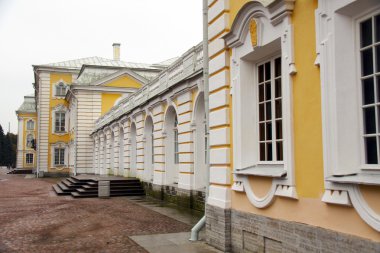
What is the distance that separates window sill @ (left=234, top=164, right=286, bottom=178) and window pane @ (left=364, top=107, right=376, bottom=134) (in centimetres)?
154

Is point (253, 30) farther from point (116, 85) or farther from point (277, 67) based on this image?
point (116, 85)

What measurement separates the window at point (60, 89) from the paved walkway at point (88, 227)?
29431 millimetres

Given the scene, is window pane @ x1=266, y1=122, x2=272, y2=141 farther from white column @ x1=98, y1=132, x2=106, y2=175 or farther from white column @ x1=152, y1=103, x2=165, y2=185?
white column @ x1=98, y1=132, x2=106, y2=175

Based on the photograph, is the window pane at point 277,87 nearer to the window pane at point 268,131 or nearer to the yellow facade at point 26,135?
the window pane at point 268,131

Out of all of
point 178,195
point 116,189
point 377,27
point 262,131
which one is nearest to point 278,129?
point 262,131

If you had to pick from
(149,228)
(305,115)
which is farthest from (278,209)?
(149,228)

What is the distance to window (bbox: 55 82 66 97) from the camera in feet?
148

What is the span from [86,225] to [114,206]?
14.5ft

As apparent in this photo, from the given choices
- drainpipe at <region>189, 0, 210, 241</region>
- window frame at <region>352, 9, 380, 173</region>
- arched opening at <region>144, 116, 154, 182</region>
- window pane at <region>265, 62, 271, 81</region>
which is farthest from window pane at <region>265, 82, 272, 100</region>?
arched opening at <region>144, 116, 154, 182</region>

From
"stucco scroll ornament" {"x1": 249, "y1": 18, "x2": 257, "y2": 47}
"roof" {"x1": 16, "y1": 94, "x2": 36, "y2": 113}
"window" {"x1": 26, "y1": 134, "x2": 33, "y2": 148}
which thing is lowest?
"stucco scroll ornament" {"x1": 249, "y1": 18, "x2": 257, "y2": 47}

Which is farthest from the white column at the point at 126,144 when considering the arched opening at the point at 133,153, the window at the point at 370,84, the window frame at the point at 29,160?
the window frame at the point at 29,160

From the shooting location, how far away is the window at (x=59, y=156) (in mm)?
44719

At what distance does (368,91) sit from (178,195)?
1105 centimetres

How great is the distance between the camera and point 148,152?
19891 millimetres
